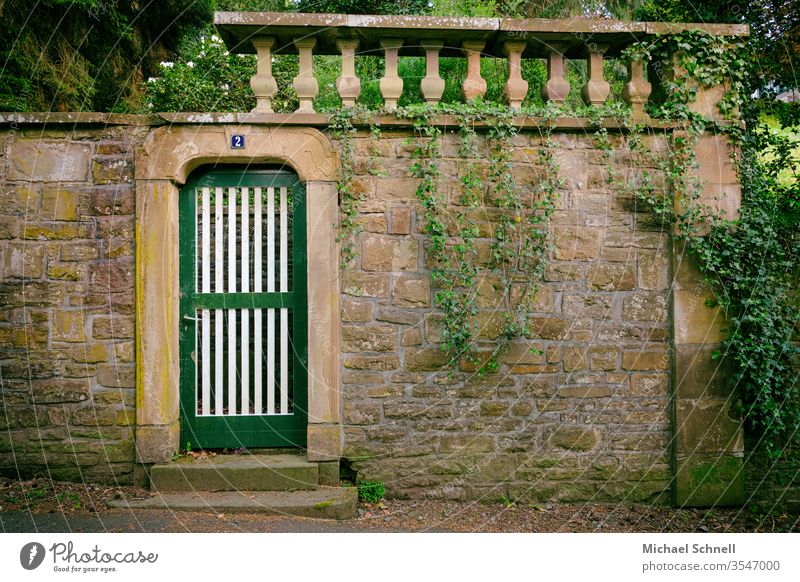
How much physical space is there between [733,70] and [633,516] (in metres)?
3.54

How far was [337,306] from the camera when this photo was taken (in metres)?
4.14

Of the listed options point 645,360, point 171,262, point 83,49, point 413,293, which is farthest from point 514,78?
point 83,49

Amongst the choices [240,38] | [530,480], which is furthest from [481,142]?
[530,480]

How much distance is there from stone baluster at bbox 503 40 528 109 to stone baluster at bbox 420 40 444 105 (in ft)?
1.67

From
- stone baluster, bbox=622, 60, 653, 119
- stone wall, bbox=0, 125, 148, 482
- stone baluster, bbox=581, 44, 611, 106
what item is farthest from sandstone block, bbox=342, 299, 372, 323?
stone baluster, bbox=622, 60, 653, 119

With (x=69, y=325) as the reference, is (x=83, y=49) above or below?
above

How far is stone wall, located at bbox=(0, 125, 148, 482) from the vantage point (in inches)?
160

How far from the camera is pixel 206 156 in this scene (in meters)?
4.11

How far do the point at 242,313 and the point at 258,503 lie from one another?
1407 millimetres

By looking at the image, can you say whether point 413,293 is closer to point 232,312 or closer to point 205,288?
point 232,312

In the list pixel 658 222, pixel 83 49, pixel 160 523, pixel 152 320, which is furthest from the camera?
pixel 83 49

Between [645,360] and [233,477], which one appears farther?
[645,360]

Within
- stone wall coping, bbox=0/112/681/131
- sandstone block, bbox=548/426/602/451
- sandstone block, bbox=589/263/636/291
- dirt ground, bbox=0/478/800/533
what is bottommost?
dirt ground, bbox=0/478/800/533

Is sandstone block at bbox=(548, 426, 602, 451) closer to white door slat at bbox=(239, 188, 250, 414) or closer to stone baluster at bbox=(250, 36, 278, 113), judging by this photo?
white door slat at bbox=(239, 188, 250, 414)
